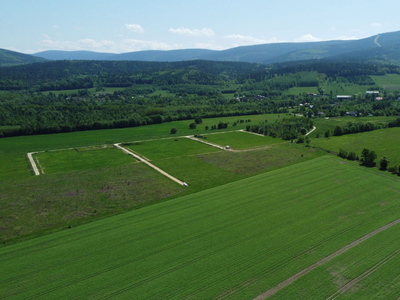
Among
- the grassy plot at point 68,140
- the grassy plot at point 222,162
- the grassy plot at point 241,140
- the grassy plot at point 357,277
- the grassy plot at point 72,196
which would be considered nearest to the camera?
the grassy plot at point 357,277

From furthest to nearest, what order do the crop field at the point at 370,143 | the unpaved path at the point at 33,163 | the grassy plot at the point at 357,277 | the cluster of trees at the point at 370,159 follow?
the crop field at the point at 370,143 → the unpaved path at the point at 33,163 → the cluster of trees at the point at 370,159 → the grassy plot at the point at 357,277

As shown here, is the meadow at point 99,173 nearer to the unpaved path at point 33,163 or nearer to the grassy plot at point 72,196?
the grassy plot at point 72,196

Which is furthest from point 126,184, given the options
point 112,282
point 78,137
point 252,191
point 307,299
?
point 78,137

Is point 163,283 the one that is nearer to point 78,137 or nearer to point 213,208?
point 213,208

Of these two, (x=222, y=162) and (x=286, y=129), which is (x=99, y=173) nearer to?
(x=222, y=162)

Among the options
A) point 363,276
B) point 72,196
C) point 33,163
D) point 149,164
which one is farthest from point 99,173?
point 363,276

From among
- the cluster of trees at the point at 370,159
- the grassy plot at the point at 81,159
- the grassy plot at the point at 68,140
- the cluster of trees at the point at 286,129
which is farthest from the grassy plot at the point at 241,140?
the grassy plot at the point at 81,159
